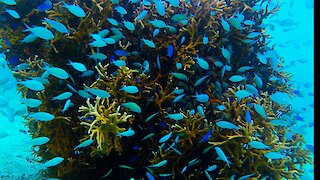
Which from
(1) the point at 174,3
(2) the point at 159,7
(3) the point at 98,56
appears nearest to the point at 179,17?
(1) the point at 174,3

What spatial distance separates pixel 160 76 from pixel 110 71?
0.92 meters

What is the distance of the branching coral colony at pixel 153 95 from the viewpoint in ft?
15.1

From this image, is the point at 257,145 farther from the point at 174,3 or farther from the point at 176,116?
the point at 174,3

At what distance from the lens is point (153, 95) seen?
5.08 metres

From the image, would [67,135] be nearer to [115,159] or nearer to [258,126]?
[115,159]

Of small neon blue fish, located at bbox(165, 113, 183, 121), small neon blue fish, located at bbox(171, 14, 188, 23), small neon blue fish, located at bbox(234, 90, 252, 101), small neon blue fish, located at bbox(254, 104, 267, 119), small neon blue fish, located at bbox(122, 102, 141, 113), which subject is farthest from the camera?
small neon blue fish, located at bbox(171, 14, 188, 23)

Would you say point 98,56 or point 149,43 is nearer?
point 98,56

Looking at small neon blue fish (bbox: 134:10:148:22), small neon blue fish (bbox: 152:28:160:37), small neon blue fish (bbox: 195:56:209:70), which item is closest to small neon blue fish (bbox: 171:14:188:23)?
small neon blue fish (bbox: 152:28:160:37)

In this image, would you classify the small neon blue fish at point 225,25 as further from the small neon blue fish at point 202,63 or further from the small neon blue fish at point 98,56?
the small neon blue fish at point 98,56

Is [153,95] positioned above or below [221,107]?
below

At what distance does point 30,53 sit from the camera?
18.2ft

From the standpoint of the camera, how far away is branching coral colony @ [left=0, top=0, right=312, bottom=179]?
4.59m

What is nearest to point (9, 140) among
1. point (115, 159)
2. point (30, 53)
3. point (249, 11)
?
point (30, 53)

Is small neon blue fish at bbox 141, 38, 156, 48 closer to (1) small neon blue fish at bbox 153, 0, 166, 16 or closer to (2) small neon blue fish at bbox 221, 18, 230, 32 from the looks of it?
(1) small neon blue fish at bbox 153, 0, 166, 16
